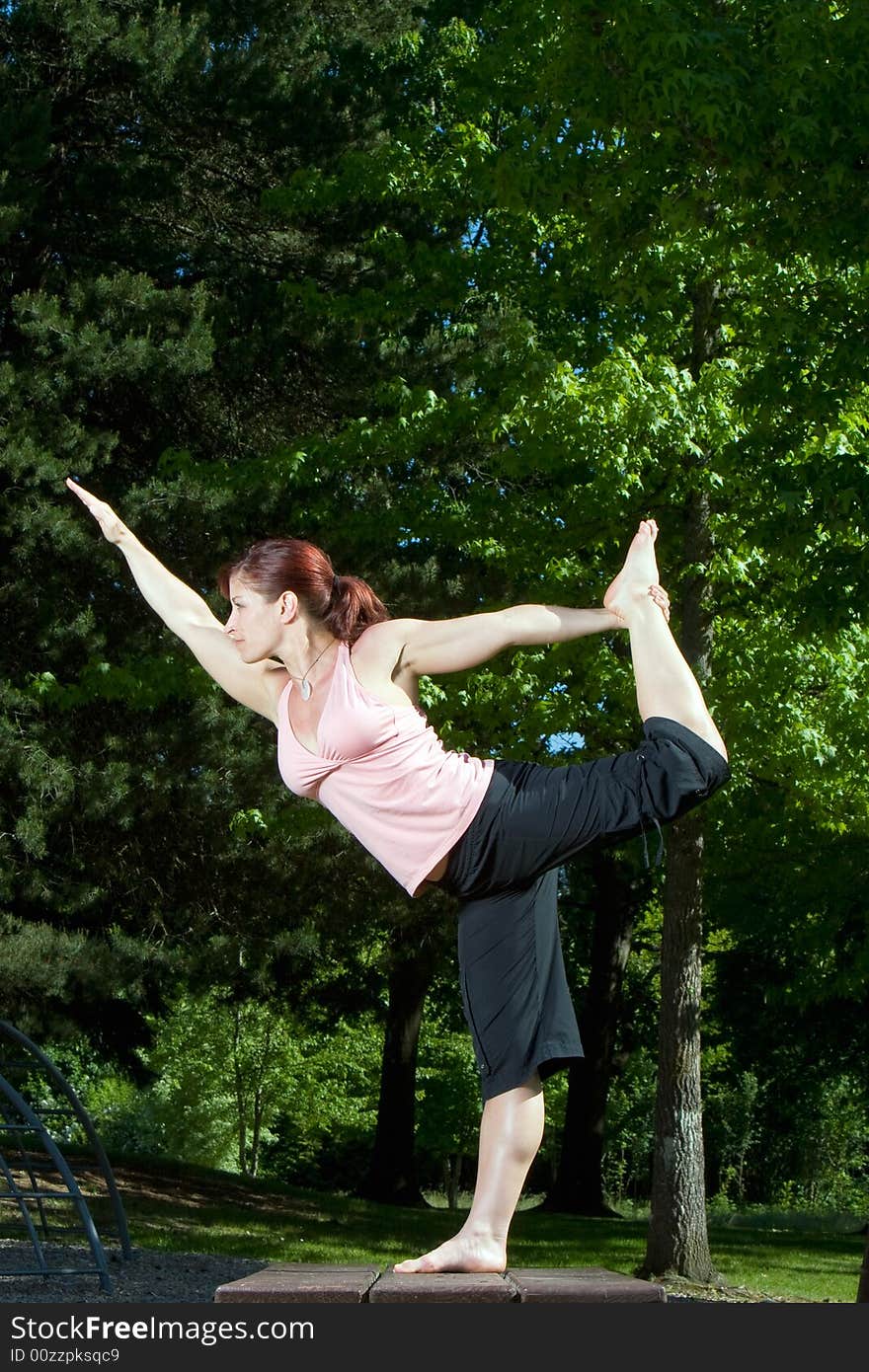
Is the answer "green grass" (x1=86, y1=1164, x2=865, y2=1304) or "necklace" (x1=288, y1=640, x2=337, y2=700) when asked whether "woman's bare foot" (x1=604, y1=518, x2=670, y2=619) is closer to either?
"necklace" (x1=288, y1=640, x2=337, y2=700)

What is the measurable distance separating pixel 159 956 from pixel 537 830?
12.4m

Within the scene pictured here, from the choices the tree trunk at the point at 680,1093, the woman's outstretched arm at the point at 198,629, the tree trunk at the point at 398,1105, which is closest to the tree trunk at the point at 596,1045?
the tree trunk at the point at 398,1105

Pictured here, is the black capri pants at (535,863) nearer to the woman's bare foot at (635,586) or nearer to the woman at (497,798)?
the woman at (497,798)

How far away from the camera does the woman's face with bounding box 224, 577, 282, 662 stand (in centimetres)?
314

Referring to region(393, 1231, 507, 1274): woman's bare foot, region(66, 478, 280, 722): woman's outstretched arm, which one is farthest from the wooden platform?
region(66, 478, 280, 722): woman's outstretched arm

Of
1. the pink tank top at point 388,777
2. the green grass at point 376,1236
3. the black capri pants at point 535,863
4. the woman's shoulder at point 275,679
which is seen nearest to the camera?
the black capri pants at point 535,863

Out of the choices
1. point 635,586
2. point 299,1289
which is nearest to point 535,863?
point 635,586

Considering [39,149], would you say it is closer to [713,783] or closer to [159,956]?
[159,956]

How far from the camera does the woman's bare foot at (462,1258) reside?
112 inches

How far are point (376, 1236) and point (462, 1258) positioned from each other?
522 inches

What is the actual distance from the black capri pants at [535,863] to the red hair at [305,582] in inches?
20.4

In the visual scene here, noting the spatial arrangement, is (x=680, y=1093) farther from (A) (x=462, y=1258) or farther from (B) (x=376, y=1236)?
(A) (x=462, y=1258)

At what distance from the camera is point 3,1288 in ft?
32.0

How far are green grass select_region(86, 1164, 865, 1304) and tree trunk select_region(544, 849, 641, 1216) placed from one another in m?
1.01
